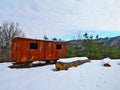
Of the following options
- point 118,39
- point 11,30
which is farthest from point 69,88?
point 118,39

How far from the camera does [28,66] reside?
45.2ft

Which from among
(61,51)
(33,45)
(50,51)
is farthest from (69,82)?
(61,51)

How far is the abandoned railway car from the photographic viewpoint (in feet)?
44.9

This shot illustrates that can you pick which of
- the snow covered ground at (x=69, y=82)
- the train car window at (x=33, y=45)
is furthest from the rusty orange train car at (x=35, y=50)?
the snow covered ground at (x=69, y=82)

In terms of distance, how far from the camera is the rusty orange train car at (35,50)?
13.7 m

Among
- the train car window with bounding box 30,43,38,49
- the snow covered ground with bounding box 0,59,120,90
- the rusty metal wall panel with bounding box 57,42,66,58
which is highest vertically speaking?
the train car window with bounding box 30,43,38,49

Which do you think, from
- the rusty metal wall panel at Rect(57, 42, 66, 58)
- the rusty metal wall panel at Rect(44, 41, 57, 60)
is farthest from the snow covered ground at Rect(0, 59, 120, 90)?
the rusty metal wall panel at Rect(57, 42, 66, 58)

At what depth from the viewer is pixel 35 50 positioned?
14.5 m

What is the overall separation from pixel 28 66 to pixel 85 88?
23.6 feet

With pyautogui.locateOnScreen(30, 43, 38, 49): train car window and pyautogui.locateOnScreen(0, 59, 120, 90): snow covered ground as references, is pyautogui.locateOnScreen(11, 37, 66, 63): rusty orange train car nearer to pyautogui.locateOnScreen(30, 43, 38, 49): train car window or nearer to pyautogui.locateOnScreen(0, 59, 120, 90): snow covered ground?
pyautogui.locateOnScreen(30, 43, 38, 49): train car window

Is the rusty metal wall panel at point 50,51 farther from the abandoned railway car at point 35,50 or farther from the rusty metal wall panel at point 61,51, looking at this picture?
the rusty metal wall panel at point 61,51

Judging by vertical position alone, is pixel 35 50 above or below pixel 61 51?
above

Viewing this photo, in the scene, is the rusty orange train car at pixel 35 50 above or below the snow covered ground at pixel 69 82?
above

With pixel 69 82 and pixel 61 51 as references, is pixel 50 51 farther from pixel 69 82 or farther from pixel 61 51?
pixel 69 82
